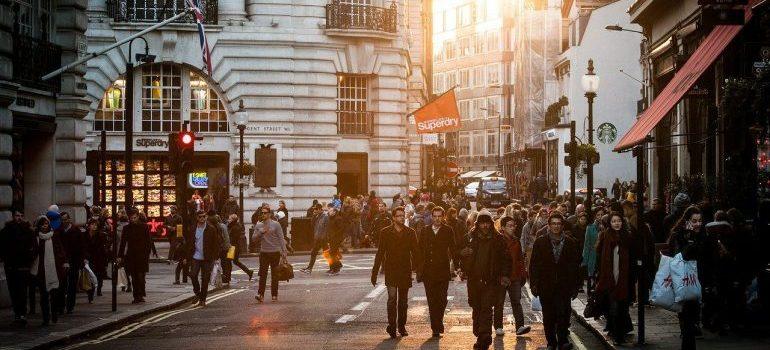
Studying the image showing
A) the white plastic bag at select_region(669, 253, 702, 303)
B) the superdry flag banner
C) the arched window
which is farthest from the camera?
the arched window

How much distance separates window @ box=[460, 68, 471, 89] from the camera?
5335 inches

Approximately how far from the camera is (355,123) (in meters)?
49.9

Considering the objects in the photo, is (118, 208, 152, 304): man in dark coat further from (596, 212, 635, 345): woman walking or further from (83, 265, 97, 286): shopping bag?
(596, 212, 635, 345): woman walking

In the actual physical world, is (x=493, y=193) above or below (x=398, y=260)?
above

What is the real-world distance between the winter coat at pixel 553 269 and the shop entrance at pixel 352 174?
33.5 metres

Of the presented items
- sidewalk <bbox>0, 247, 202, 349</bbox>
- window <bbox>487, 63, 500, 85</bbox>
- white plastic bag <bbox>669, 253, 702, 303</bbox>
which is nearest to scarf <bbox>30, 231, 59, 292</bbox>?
sidewalk <bbox>0, 247, 202, 349</bbox>

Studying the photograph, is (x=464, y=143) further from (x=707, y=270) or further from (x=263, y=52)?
(x=707, y=270)

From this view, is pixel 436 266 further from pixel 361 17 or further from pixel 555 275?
pixel 361 17

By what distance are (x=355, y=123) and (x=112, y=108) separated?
8994 mm

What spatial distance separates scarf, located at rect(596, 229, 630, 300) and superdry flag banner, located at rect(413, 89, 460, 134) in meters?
29.2

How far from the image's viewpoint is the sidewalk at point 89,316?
1802cm

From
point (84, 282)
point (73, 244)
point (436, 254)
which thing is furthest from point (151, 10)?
point (436, 254)

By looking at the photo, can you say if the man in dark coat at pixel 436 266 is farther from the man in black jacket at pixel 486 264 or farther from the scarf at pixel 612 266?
the scarf at pixel 612 266


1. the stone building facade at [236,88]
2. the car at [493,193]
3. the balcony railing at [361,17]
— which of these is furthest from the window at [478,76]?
the stone building facade at [236,88]
